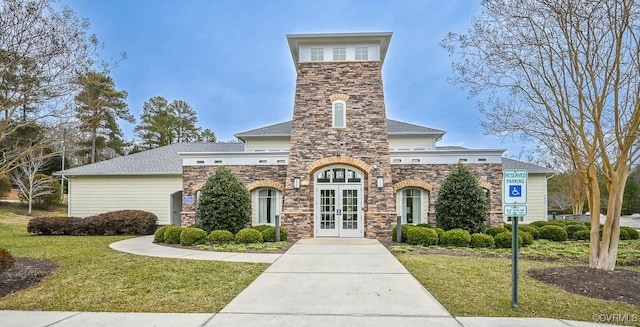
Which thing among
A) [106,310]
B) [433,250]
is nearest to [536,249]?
[433,250]

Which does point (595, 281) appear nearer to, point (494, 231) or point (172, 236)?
point (494, 231)

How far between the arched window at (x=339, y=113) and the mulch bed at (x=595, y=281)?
873 cm

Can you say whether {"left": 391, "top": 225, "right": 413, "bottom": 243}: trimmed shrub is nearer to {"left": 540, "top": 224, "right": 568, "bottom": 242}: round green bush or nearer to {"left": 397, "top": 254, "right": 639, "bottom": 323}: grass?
{"left": 397, "top": 254, "right": 639, "bottom": 323}: grass

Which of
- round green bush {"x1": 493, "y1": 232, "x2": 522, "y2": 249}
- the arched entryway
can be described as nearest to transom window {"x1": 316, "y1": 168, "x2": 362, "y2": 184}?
the arched entryway

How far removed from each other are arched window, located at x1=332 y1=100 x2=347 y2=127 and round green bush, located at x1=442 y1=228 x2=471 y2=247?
576cm

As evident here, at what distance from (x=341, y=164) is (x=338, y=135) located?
117 cm

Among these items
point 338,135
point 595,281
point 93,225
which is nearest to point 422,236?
point 338,135

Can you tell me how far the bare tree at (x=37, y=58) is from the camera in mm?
7703

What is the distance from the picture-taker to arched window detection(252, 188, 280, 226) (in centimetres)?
1559

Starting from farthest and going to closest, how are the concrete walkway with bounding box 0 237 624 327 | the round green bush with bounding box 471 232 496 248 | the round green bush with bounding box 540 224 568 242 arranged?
the round green bush with bounding box 540 224 568 242, the round green bush with bounding box 471 232 496 248, the concrete walkway with bounding box 0 237 624 327

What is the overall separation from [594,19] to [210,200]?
1205 cm

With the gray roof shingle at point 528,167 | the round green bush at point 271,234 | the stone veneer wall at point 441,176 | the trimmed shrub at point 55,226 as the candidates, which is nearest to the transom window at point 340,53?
the stone veneer wall at point 441,176

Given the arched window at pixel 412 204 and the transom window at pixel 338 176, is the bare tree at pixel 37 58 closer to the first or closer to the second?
the transom window at pixel 338 176

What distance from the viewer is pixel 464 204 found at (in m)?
13.3
